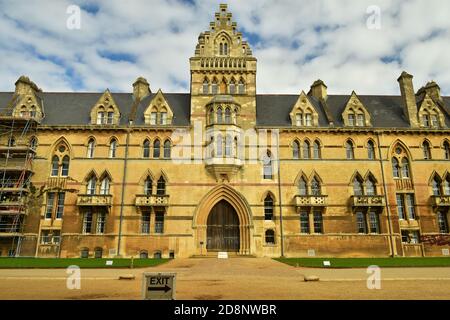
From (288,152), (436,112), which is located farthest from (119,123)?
(436,112)

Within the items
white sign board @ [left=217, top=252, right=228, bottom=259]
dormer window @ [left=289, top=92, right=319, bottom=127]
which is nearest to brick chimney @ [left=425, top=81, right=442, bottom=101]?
dormer window @ [left=289, top=92, right=319, bottom=127]

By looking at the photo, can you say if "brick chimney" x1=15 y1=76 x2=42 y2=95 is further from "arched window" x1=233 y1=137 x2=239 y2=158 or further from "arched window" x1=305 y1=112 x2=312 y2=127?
"arched window" x1=305 y1=112 x2=312 y2=127

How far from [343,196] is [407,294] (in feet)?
66.9

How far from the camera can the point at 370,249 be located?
28000mm

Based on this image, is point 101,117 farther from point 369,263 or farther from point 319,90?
point 369,263

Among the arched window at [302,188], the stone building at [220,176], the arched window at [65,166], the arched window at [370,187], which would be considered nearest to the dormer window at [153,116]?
the stone building at [220,176]

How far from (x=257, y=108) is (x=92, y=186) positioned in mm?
18773

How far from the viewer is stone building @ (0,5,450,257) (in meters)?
27.7

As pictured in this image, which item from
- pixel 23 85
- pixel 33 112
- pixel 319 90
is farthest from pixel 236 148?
pixel 23 85

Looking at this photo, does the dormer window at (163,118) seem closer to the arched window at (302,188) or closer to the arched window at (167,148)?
the arched window at (167,148)

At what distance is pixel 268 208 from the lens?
28906 millimetres

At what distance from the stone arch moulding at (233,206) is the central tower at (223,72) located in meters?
7.00
